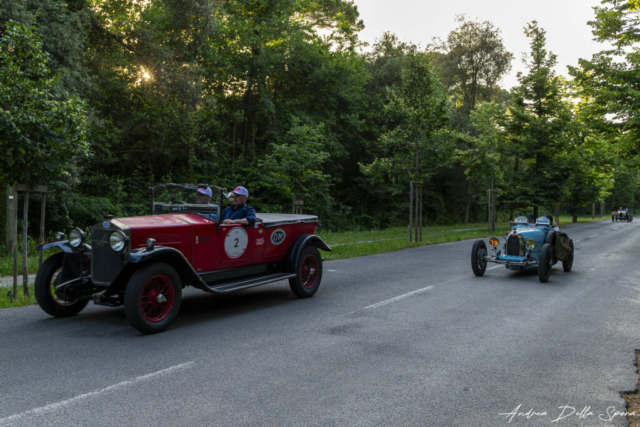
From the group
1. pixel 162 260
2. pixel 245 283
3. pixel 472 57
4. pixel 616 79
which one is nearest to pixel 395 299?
pixel 245 283

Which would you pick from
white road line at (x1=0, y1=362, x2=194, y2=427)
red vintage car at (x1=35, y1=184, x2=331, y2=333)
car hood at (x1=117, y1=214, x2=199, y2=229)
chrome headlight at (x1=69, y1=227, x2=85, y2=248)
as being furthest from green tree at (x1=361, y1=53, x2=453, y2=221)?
white road line at (x1=0, y1=362, x2=194, y2=427)

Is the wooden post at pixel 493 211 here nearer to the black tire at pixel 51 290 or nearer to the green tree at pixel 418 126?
the green tree at pixel 418 126

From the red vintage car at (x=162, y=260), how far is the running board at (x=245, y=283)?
0.01 metres

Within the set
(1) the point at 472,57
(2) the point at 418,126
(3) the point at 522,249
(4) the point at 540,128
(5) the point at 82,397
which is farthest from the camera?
(1) the point at 472,57

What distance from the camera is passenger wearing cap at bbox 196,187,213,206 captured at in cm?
752

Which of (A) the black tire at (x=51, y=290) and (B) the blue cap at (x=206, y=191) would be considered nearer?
(A) the black tire at (x=51, y=290)

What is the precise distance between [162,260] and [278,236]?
7.95ft

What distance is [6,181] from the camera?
27.0 ft

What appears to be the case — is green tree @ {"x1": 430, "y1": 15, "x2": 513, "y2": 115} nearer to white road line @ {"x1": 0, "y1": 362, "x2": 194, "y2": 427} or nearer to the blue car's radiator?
the blue car's radiator

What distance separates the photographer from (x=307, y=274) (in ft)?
29.3

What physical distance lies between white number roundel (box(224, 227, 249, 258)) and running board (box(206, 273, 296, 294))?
1.40ft

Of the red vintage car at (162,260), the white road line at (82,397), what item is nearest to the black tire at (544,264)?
the red vintage car at (162,260)

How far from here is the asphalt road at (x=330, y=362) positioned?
3922mm

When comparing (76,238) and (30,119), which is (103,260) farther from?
(30,119)
